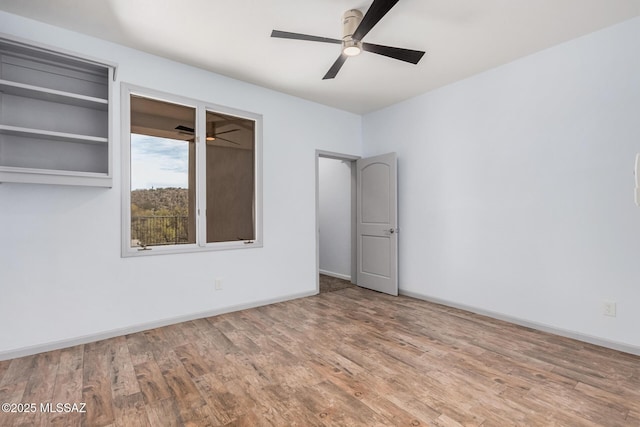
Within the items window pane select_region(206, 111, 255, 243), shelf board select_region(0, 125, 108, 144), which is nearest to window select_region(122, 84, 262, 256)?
window pane select_region(206, 111, 255, 243)

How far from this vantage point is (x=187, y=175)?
3580 millimetres

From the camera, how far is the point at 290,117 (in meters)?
4.40

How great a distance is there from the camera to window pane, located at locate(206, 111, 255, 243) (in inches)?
148

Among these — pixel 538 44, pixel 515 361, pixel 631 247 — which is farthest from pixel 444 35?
pixel 515 361

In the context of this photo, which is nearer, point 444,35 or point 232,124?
point 444,35

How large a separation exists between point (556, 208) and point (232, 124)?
367cm

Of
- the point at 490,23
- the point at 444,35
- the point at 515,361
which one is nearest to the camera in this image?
the point at 515,361

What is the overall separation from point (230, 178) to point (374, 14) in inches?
97.4

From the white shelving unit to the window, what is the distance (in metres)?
0.26

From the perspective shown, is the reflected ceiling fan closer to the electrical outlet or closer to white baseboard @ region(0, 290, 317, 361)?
white baseboard @ region(0, 290, 317, 361)

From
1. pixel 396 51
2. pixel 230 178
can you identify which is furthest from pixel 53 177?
pixel 396 51

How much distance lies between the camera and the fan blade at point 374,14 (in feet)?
6.71

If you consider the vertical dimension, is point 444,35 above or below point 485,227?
above

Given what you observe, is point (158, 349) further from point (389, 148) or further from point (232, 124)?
point (389, 148)
